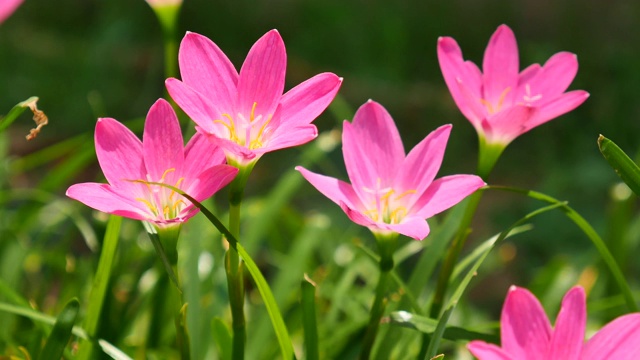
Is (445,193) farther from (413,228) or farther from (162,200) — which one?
(162,200)

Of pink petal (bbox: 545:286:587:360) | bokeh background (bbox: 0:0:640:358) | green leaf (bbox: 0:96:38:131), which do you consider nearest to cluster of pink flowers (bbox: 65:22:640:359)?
pink petal (bbox: 545:286:587:360)

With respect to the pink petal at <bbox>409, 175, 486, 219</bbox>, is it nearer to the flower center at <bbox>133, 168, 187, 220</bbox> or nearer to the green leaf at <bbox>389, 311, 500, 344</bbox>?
the green leaf at <bbox>389, 311, 500, 344</bbox>

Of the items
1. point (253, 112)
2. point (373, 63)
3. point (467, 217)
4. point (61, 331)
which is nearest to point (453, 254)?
point (467, 217)

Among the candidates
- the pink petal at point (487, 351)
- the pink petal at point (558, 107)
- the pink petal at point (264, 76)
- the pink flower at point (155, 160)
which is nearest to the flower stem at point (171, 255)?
the pink flower at point (155, 160)

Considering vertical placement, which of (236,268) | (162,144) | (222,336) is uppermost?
(162,144)

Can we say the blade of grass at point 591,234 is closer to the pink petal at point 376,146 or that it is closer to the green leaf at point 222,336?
the pink petal at point 376,146
